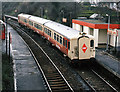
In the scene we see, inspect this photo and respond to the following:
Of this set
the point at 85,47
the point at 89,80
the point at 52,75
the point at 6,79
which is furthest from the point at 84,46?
the point at 6,79

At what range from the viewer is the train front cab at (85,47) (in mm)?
18281

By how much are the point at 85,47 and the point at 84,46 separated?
136mm

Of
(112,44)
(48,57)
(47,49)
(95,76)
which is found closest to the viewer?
(95,76)

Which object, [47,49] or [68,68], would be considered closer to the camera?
[68,68]

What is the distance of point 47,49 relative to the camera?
2809cm

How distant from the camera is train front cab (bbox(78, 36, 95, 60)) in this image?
18.3 metres

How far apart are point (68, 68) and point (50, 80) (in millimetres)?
3804

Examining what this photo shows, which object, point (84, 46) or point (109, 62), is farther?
point (109, 62)

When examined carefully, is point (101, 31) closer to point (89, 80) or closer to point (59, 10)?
point (89, 80)

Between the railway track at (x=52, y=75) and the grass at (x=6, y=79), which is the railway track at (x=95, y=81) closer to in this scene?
the railway track at (x=52, y=75)

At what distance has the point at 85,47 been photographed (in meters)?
18.4

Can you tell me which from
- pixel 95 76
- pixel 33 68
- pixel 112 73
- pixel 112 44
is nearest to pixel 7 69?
pixel 33 68

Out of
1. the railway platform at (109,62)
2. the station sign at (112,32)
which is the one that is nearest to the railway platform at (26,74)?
the railway platform at (109,62)

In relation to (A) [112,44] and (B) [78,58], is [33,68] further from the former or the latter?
(A) [112,44]
